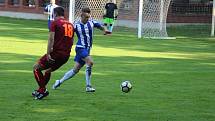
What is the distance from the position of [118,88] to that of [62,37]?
7.80 ft

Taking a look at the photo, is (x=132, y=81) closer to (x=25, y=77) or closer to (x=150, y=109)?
(x=25, y=77)

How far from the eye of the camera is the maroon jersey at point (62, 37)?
37.4 feet

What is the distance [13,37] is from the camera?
2680 centimetres

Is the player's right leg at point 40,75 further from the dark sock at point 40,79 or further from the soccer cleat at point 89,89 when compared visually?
the soccer cleat at point 89,89

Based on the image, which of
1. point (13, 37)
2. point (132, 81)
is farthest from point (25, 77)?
point (13, 37)

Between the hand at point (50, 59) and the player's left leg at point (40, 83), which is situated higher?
the hand at point (50, 59)

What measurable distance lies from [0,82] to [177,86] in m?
4.15

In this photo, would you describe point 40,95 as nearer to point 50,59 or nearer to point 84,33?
point 50,59

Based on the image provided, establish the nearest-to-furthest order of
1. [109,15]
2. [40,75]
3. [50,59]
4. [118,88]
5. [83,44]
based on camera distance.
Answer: [50,59] → [40,75] → [83,44] → [118,88] → [109,15]

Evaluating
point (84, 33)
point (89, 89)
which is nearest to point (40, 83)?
point (89, 89)

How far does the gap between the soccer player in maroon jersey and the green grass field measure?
0.36 meters

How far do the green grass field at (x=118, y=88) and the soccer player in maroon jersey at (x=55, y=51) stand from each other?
0.36 metres

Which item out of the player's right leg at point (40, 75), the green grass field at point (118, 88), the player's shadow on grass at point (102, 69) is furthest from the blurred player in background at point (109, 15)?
the player's right leg at point (40, 75)

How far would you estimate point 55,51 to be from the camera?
11.5 metres
